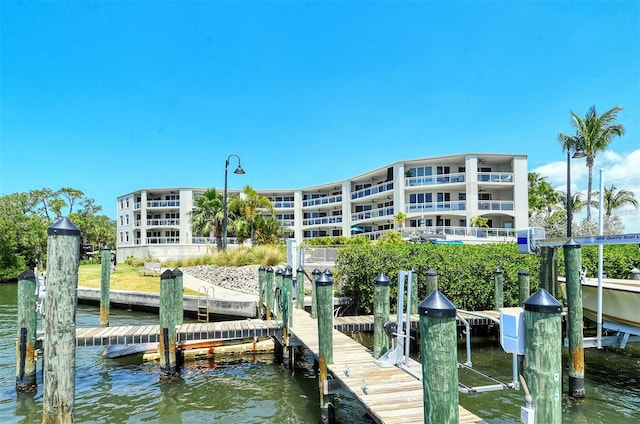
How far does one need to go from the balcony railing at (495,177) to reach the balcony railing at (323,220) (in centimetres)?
1672

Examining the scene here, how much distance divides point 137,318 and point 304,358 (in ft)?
34.6

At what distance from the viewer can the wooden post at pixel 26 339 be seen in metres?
9.21

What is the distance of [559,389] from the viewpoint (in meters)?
3.92

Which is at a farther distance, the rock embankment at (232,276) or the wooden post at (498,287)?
the rock embankment at (232,276)

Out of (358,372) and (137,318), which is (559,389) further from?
(137,318)

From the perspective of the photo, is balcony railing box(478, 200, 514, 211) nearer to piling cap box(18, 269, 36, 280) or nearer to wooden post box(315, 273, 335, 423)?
wooden post box(315, 273, 335, 423)

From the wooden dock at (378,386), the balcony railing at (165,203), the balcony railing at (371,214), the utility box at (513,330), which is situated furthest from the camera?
the balcony railing at (165,203)

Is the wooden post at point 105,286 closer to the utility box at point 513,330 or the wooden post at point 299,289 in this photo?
the wooden post at point 299,289

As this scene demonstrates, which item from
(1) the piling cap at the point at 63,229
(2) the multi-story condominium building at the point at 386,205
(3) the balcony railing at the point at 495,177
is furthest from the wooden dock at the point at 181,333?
(3) the balcony railing at the point at 495,177

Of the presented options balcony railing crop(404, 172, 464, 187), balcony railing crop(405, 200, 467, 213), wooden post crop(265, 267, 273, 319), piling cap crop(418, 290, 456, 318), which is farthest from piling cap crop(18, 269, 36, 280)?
balcony railing crop(404, 172, 464, 187)

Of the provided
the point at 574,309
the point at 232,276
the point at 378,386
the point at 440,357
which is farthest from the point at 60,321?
the point at 232,276

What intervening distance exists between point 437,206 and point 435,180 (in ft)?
7.84

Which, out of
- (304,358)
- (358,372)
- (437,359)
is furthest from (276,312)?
(437,359)

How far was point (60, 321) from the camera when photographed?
5.25 meters
